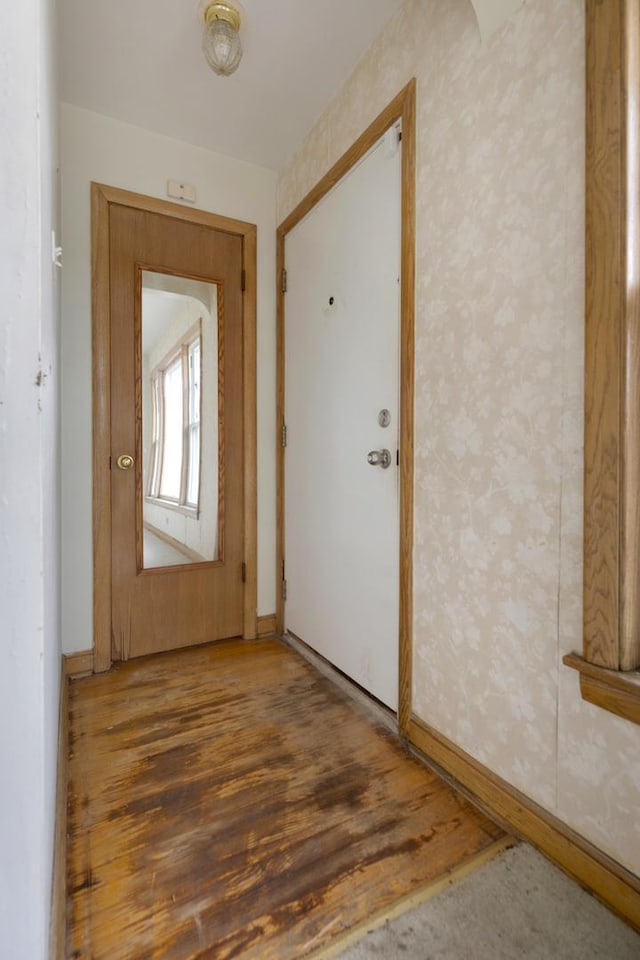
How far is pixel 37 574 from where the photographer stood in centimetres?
62

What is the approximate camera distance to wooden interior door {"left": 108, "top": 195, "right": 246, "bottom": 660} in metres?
2.13

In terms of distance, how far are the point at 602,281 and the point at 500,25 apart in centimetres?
79

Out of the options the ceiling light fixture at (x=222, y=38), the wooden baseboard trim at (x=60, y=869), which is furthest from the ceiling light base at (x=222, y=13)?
the wooden baseboard trim at (x=60, y=869)

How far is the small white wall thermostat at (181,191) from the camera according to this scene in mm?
2178

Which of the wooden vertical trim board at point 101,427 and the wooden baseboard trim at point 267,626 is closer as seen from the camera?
the wooden vertical trim board at point 101,427

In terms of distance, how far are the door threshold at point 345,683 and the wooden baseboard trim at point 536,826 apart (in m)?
0.18

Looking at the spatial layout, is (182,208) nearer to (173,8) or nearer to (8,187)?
(173,8)

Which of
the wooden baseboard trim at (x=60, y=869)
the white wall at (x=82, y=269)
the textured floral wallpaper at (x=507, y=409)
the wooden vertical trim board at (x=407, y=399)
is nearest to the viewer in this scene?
the wooden baseboard trim at (x=60, y=869)

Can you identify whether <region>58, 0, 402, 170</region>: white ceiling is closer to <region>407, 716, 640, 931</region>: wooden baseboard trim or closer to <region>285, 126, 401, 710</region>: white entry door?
<region>285, 126, 401, 710</region>: white entry door

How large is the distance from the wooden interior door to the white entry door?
0.99 feet

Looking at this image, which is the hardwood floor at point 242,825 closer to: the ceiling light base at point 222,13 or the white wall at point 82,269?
the white wall at point 82,269

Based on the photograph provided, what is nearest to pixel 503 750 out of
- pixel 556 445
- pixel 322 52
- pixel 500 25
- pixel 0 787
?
pixel 556 445

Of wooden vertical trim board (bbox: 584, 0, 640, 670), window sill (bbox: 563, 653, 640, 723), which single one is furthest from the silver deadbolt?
window sill (bbox: 563, 653, 640, 723)

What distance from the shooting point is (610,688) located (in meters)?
0.93
